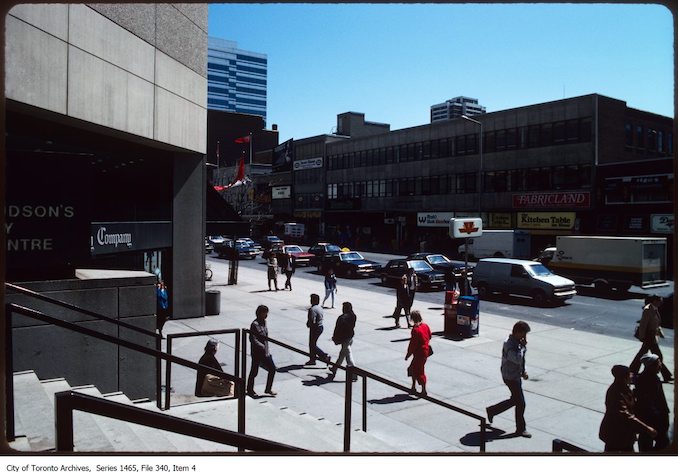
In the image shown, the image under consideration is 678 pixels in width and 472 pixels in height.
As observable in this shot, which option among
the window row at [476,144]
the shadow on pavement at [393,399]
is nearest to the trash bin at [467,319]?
the shadow on pavement at [393,399]

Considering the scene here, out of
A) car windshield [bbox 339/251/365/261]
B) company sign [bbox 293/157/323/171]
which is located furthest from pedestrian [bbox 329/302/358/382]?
company sign [bbox 293/157/323/171]

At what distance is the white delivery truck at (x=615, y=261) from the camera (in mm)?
22953

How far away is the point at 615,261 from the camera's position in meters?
23.7

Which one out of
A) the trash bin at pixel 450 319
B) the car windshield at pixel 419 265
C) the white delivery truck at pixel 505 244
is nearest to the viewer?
the trash bin at pixel 450 319

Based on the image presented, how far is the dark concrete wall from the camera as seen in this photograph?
298 inches

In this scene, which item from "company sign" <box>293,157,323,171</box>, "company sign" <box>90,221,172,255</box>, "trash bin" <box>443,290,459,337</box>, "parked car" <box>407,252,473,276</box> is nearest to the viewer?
"company sign" <box>90,221,172,255</box>

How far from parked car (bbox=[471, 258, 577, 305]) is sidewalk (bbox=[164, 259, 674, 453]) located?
3698 millimetres

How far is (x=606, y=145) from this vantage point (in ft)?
130

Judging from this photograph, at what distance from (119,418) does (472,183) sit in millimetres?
48370

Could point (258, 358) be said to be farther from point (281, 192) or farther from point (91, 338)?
point (281, 192)

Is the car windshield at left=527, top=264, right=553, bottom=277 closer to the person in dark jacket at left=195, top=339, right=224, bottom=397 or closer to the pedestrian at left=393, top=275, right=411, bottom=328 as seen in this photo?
the pedestrian at left=393, top=275, right=411, bottom=328

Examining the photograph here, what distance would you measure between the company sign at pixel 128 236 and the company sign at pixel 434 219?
38.1 m

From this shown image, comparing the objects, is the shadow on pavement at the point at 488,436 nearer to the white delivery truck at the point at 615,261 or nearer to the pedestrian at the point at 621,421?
the pedestrian at the point at 621,421
